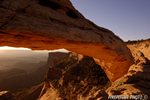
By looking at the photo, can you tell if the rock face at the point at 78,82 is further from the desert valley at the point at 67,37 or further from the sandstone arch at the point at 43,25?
the sandstone arch at the point at 43,25

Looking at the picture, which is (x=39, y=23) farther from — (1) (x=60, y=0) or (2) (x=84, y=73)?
(2) (x=84, y=73)

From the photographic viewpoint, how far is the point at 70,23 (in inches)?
194

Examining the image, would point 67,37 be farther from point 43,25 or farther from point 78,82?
point 78,82

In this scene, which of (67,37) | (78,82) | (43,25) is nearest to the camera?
(43,25)

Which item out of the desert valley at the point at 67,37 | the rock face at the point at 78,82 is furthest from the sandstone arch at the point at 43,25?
the rock face at the point at 78,82

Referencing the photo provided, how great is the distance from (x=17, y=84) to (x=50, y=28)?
106 feet

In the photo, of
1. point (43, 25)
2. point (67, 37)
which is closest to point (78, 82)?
point (67, 37)

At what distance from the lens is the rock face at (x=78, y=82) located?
10445mm

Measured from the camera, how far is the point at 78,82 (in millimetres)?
12508

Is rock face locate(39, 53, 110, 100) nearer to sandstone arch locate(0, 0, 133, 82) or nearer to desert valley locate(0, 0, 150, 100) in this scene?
desert valley locate(0, 0, 150, 100)

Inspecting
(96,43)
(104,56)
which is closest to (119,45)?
(104,56)

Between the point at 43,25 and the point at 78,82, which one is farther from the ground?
the point at 43,25

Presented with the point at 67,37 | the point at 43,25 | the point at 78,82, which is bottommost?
the point at 78,82

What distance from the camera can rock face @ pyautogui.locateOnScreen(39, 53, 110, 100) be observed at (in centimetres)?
1045
